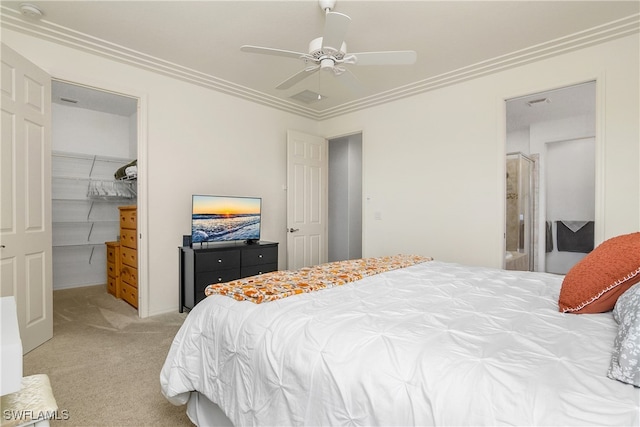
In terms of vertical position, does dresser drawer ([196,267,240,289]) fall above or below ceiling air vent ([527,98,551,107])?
below

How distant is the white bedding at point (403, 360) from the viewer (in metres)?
0.84

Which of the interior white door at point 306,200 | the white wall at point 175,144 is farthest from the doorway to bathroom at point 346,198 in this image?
the white wall at point 175,144

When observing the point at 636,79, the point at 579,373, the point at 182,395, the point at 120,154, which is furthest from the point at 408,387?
the point at 120,154

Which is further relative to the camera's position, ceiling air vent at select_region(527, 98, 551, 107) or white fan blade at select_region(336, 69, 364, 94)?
ceiling air vent at select_region(527, 98, 551, 107)

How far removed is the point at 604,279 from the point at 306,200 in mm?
3826

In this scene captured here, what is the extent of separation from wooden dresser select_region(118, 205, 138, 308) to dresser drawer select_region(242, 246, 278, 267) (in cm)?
128

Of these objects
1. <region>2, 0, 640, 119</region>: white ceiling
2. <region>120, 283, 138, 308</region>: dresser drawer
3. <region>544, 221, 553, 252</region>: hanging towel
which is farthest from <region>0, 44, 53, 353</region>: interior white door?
<region>544, 221, 553, 252</region>: hanging towel

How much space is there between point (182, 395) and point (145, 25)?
282 centimetres

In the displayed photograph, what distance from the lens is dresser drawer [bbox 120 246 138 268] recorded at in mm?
3900

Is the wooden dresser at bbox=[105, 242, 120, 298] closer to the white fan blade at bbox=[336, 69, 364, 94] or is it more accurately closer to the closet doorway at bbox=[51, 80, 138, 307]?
the closet doorway at bbox=[51, 80, 138, 307]

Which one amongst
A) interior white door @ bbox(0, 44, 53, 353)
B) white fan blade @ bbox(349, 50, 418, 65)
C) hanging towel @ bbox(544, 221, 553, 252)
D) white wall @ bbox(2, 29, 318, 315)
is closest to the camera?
white fan blade @ bbox(349, 50, 418, 65)

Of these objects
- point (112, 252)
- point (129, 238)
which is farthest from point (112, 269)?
point (129, 238)

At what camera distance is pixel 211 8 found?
250 cm

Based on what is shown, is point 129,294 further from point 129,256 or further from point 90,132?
point 90,132
